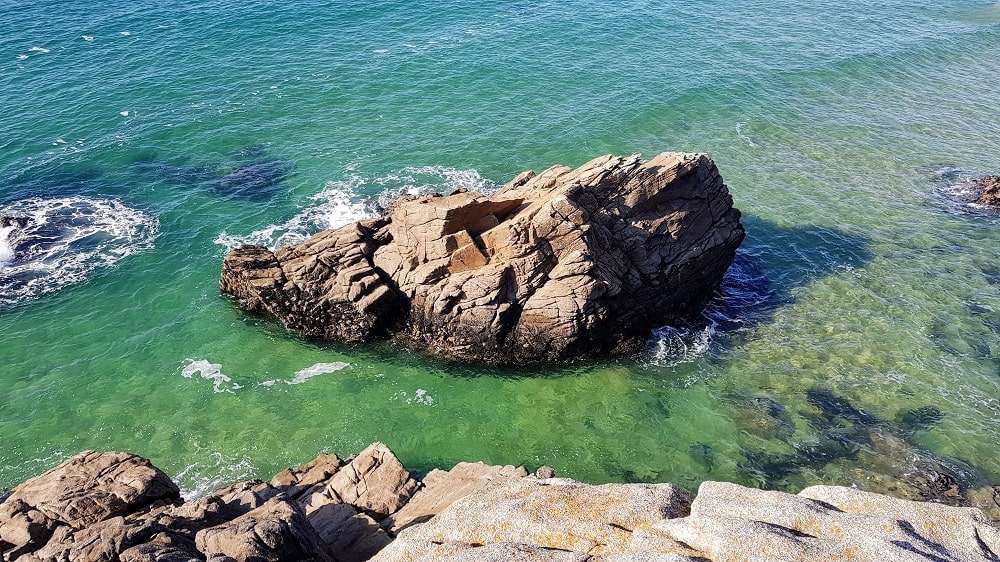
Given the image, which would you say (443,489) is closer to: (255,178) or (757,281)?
(757,281)

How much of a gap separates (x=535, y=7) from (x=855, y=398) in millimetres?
73638

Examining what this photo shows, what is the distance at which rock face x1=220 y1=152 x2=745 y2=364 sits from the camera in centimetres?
3581

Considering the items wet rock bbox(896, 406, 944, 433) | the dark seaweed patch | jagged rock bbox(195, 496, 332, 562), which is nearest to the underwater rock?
jagged rock bbox(195, 496, 332, 562)

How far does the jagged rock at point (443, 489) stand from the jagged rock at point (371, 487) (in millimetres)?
532

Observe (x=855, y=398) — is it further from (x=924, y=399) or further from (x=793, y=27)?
(x=793, y=27)

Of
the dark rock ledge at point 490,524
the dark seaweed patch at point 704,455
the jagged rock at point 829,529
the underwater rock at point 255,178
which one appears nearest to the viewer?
the jagged rock at point 829,529

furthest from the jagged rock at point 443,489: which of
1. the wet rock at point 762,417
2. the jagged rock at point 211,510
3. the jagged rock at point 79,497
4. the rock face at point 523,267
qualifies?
the wet rock at point 762,417

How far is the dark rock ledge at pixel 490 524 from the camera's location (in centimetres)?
1633

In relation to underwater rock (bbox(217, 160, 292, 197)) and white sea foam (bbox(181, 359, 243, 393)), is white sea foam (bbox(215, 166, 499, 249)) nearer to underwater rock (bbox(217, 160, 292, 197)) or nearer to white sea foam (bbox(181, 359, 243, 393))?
underwater rock (bbox(217, 160, 292, 197))

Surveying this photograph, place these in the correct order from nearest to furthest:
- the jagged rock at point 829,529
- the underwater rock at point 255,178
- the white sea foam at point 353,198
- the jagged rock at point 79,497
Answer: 1. the jagged rock at point 829,529
2. the jagged rock at point 79,497
3. the white sea foam at point 353,198
4. the underwater rock at point 255,178

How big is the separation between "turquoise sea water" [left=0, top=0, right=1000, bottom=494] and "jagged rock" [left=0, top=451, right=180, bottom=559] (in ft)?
20.7

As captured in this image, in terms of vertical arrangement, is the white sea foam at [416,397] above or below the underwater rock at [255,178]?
below

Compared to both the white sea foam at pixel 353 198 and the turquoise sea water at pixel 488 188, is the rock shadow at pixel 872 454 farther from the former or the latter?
the white sea foam at pixel 353 198

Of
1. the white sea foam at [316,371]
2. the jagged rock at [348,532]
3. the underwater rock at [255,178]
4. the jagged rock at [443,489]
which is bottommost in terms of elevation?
the white sea foam at [316,371]
